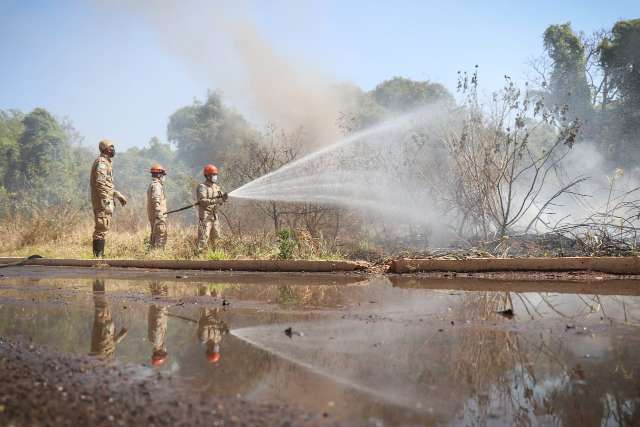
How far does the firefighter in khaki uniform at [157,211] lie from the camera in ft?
38.5

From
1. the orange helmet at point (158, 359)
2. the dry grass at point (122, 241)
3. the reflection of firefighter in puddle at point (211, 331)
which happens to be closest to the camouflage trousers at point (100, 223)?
the dry grass at point (122, 241)

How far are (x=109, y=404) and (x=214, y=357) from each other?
105 centimetres

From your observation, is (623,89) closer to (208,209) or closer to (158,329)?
(208,209)

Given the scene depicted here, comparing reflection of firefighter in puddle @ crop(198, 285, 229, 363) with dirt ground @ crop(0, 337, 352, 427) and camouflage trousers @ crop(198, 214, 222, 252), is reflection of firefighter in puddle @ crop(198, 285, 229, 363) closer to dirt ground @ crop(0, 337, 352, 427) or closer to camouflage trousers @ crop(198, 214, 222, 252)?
dirt ground @ crop(0, 337, 352, 427)

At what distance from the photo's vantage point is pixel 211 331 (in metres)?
4.53

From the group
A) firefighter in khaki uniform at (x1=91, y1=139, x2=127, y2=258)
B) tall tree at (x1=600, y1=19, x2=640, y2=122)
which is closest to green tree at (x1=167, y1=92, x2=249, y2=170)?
tall tree at (x1=600, y1=19, x2=640, y2=122)

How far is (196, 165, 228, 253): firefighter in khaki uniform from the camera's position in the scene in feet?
35.9

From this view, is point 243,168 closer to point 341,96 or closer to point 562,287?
point 562,287

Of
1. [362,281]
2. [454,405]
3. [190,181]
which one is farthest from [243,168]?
[454,405]

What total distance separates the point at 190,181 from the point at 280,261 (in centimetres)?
660

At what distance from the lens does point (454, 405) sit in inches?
108

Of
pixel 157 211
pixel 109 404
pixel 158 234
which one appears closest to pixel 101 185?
pixel 157 211

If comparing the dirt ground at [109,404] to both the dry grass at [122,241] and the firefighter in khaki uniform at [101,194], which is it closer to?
the dry grass at [122,241]

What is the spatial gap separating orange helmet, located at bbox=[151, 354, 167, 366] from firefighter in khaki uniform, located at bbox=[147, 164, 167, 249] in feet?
27.6
